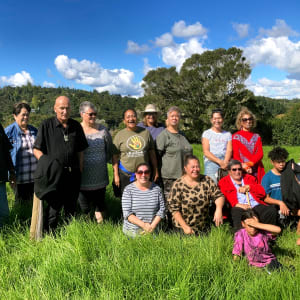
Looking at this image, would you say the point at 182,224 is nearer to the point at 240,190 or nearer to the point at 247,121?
the point at 240,190

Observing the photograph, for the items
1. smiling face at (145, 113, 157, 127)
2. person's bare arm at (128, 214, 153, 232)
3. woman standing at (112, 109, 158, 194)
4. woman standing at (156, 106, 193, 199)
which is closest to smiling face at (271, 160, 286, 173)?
woman standing at (156, 106, 193, 199)

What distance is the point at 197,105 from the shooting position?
34656 mm

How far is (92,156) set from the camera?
3.90 meters

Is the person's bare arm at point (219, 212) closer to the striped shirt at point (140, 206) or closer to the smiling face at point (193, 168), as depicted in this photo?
the smiling face at point (193, 168)

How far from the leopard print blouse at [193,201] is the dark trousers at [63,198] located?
1287 millimetres

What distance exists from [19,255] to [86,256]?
2.81ft

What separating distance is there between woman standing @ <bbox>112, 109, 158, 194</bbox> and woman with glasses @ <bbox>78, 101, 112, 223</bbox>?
0.75 feet

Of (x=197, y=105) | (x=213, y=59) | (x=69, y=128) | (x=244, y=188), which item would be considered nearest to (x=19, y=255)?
(x=69, y=128)

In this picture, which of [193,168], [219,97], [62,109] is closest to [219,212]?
[193,168]

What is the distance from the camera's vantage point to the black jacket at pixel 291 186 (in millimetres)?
4121

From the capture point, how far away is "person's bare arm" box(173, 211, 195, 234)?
3.37 m

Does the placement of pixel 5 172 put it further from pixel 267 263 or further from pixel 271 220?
pixel 271 220

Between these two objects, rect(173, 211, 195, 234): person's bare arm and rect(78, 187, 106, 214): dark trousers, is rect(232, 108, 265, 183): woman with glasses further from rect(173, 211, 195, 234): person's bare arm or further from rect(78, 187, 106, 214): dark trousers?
rect(78, 187, 106, 214): dark trousers

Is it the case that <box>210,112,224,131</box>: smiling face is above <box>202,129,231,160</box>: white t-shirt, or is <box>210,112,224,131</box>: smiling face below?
above
